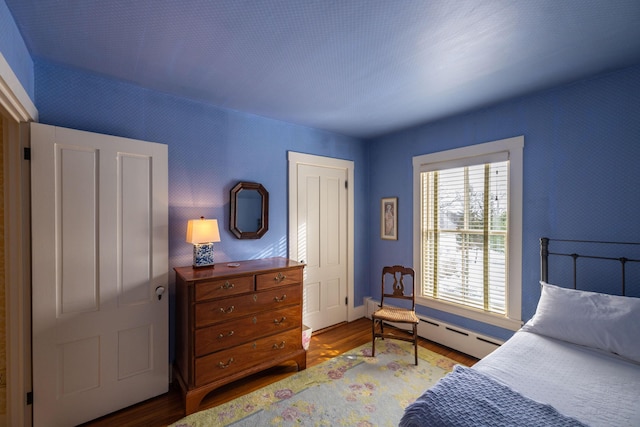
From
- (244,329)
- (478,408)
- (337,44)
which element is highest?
(337,44)

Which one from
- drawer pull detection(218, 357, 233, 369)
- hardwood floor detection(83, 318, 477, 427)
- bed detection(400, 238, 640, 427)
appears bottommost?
hardwood floor detection(83, 318, 477, 427)

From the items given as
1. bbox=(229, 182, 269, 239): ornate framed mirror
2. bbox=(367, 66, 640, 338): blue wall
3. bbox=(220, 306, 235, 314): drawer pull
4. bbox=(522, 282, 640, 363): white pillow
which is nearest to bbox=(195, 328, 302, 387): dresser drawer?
bbox=(220, 306, 235, 314): drawer pull

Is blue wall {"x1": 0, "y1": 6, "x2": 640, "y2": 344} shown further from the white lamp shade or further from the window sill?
the white lamp shade

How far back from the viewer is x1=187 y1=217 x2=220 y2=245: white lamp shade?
2.29 meters

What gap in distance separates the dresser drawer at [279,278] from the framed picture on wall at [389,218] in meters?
1.61

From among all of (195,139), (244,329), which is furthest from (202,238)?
(195,139)

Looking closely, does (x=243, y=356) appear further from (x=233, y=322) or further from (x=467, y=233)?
(x=467, y=233)

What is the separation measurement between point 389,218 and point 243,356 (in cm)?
242

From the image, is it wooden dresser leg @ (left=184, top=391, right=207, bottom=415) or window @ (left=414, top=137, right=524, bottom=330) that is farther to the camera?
window @ (left=414, top=137, right=524, bottom=330)

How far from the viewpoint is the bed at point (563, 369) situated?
121 cm

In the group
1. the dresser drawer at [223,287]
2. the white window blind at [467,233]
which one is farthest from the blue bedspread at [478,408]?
the white window blind at [467,233]

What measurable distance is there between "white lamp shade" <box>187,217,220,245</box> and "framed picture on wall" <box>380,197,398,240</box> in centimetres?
228

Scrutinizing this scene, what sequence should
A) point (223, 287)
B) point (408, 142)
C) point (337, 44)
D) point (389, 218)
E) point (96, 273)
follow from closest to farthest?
point (337, 44) → point (96, 273) → point (223, 287) → point (408, 142) → point (389, 218)

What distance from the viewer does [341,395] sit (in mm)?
2248
